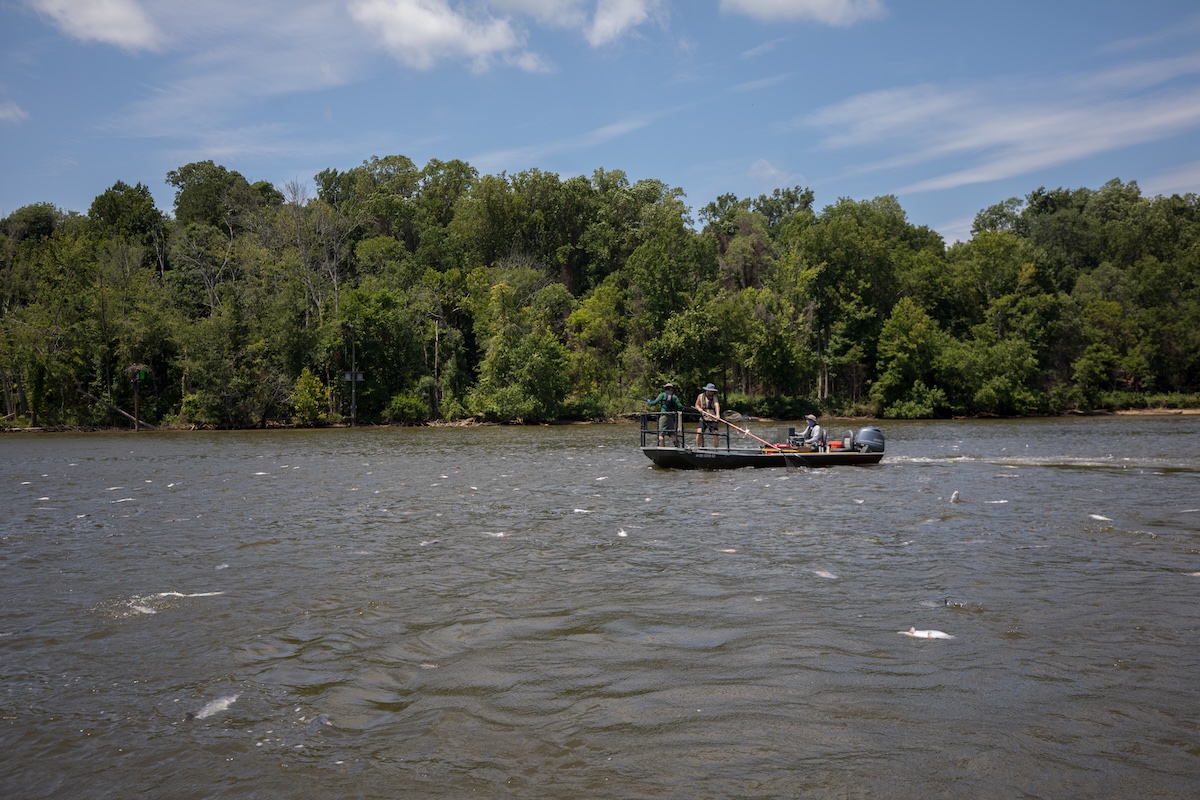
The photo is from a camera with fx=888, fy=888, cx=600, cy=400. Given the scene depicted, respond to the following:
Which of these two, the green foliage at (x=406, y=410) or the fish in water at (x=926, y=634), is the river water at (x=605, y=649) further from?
the green foliage at (x=406, y=410)

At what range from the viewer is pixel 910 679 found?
24.9ft

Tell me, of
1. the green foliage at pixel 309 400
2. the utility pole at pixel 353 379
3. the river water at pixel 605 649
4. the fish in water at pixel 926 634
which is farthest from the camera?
the utility pole at pixel 353 379

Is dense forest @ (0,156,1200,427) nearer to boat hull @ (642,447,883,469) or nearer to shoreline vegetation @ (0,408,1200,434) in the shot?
shoreline vegetation @ (0,408,1200,434)

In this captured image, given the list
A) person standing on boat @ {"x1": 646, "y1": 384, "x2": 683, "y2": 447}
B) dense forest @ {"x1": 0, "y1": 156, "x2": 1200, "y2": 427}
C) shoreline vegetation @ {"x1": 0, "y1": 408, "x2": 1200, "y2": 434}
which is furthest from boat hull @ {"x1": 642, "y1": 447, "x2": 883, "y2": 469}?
dense forest @ {"x1": 0, "y1": 156, "x2": 1200, "y2": 427}

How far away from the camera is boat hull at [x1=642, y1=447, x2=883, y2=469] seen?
26.5 metres

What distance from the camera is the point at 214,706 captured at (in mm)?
7219

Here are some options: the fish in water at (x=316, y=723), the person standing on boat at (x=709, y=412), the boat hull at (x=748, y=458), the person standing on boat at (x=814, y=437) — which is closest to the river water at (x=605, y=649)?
the fish in water at (x=316, y=723)

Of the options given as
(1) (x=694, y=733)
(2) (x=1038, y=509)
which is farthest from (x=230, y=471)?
(1) (x=694, y=733)

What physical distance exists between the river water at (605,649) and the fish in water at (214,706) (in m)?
0.03

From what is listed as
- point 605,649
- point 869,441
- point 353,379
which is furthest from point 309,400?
point 605,649

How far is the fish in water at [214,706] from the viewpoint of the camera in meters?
7.04

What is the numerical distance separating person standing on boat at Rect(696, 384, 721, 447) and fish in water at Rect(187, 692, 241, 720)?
20910mm

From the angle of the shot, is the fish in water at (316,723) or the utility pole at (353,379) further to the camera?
the utility pole at (353,379)

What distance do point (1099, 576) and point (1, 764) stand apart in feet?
38.6
